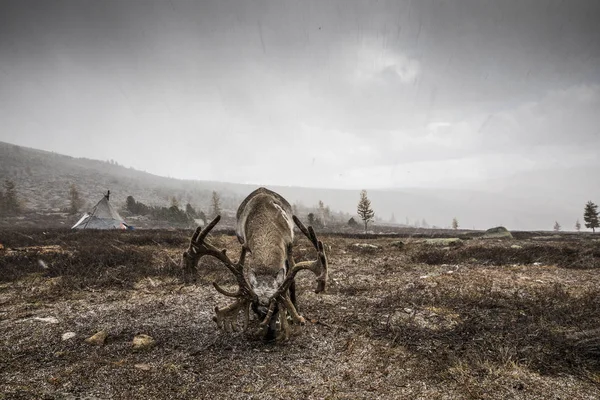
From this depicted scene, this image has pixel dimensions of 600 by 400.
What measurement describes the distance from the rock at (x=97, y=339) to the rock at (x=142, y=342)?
0.68 metres

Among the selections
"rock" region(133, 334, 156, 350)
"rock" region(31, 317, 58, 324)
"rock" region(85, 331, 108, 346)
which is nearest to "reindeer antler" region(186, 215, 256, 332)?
"rock" region(133, 334, 156, 350)

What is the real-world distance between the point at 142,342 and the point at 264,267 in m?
3.00

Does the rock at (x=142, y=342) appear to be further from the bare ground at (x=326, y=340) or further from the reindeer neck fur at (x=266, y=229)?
the reindeer neck fur at (x=266, y=229)

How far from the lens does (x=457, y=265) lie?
13516 millimetres

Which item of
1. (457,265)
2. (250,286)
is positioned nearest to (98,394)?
(250,286)

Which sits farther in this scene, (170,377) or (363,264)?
(363,264)

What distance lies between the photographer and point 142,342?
578 cm

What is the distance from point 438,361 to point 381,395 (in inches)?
57.3

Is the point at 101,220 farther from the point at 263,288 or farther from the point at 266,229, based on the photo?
the point at 263,288

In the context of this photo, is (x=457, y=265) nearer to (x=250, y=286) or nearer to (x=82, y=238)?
(x=250, y=286)

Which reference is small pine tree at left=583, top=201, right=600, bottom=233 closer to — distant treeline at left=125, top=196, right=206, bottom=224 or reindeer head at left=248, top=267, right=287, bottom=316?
reindeer head at left=248, top=267, right=287, bottom=316

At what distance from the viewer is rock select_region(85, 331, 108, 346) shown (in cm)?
588

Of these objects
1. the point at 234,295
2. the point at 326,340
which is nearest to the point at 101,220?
the point at 234,295

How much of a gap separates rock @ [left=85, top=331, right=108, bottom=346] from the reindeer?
2.37 metres
